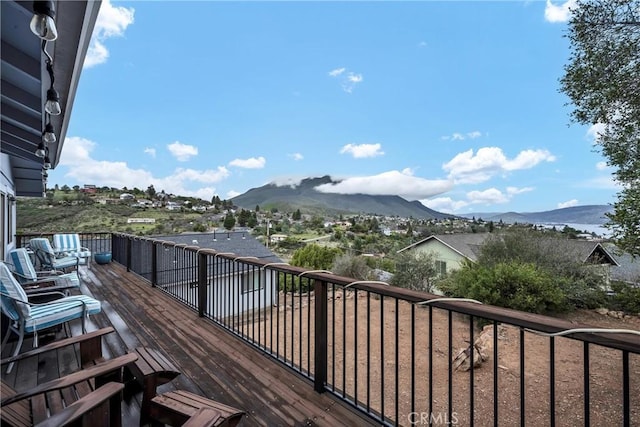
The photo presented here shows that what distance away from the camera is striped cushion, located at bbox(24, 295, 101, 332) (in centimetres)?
283

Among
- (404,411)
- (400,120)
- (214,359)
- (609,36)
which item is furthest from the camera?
(400,120)

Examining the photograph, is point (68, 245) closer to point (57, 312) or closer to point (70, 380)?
point (57, 312)

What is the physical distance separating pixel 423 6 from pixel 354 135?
28547mm

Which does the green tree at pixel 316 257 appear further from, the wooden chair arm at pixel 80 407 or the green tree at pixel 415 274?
→ the wooden chair arm at pixel 80 407

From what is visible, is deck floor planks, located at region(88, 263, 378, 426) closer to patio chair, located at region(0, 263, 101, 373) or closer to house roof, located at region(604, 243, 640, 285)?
patio chair, located at region(0, 263, 101, 373)

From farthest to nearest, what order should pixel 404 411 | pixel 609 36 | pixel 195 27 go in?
pixel 195 27
pixel 609 36
pixel 404 411

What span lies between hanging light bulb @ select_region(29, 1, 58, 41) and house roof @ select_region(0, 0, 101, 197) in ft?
0.83

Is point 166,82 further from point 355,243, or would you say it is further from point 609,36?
point 355,243

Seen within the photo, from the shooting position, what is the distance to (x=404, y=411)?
475 cm

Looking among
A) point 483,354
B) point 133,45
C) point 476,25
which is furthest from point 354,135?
point 483,354

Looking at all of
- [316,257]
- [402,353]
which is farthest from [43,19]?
[316,257]

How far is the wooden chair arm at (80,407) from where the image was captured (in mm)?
1228

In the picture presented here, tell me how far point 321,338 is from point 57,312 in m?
2.61

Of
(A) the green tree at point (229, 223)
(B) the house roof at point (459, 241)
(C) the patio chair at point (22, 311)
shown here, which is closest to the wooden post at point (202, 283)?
(C) the patio chair at point (22, 311)
